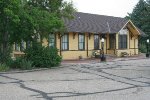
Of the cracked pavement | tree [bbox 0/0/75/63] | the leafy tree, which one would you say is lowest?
the cracked pavement

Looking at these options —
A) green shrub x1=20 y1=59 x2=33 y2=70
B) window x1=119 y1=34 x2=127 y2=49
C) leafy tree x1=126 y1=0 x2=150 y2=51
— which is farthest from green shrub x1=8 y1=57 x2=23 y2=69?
leafy tree x1=126 y1=0 x2=150 y2=51

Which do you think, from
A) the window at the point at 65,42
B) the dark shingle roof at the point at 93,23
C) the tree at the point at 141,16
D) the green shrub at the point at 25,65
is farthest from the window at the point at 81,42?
the tree at the point at 141,16

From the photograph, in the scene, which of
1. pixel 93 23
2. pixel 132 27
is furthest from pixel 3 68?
pixel 132 27

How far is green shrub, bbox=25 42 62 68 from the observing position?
26.5 m

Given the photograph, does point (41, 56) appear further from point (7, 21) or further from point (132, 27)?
point (132, 27)

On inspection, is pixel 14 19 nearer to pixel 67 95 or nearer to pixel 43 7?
pixel 43 7

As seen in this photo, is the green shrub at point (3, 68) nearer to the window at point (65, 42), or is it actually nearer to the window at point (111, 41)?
the window at point (65, 42)

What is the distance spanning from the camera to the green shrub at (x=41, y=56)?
26484mm

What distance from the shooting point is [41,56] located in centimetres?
2658

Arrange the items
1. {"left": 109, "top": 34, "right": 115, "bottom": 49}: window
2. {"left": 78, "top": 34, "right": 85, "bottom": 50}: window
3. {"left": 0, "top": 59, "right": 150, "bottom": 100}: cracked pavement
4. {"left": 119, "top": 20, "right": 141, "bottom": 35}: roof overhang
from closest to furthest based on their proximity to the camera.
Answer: {"left": 0, "top": 59, "right": 150, "bottom": 100}: cracked pavement
{"left": 78, "top": 34, "right": 85, "bottom": 50}: window
{"left": 109, "top": 34, "right": 115, "bottom": 49}: window
{"left": 119, "top": 20, "right": 141, "bottom": 35}: roof overhang

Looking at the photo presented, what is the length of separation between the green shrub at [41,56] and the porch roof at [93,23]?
912cm

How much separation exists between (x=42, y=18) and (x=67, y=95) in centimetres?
1245

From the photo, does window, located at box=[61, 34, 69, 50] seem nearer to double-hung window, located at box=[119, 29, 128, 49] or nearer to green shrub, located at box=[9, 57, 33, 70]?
double-hung window, located at box=[119, 29, 128, 49]

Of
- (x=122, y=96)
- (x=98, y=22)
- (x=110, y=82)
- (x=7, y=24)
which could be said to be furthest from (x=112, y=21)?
(x=122, y=96)
